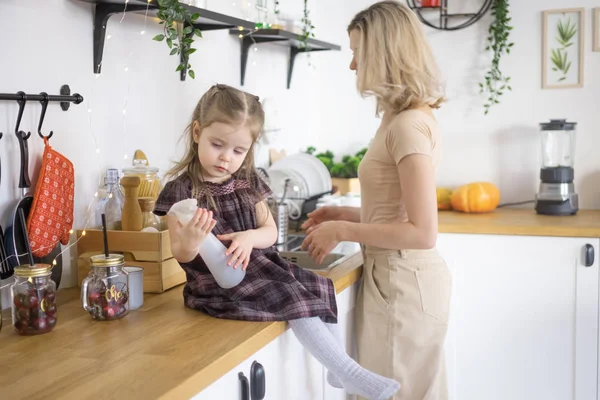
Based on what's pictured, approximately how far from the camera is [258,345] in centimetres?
128

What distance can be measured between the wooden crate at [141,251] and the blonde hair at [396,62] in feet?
1.91

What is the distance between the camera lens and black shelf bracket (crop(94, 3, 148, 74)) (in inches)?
65.4

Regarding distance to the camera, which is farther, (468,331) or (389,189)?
(468,331)

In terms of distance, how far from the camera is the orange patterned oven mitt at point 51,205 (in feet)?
4.81

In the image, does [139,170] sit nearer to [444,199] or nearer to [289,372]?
[289,372]

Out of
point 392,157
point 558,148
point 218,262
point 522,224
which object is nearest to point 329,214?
point 392,157

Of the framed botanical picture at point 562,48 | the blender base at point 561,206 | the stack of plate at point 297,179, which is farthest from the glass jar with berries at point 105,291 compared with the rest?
the framed botanical picture at point 562,48

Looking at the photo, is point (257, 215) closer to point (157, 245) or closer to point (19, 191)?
point (157, 245)

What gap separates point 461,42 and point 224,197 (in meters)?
1.85

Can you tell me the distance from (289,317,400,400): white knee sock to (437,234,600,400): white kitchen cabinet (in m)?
1.19

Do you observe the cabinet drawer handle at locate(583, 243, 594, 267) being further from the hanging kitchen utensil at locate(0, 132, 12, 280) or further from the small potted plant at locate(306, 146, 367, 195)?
the hanging kitchen utensil at locate(0, 132, 12, 280)

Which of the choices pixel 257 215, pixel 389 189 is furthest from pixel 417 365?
pixel 257 215

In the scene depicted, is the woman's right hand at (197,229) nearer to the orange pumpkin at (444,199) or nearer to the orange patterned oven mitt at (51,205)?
the orange patterned oven mitt at (51,205)

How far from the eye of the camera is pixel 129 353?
3.83ft
